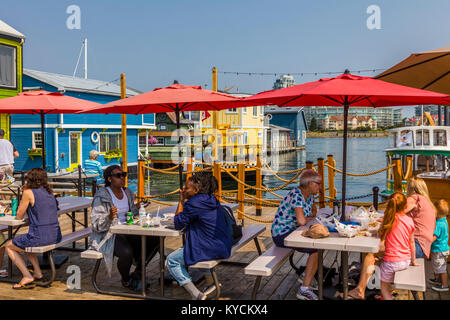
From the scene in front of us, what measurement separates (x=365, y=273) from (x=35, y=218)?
3.67 m

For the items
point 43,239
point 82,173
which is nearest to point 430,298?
Answer: point 43,239

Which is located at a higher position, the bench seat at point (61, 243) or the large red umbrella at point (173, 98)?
the large red umbrella at point (173, 98)

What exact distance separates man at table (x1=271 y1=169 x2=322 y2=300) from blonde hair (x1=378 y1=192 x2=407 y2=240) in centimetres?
76

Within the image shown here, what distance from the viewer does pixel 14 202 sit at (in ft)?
19.0

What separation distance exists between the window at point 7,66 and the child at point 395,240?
618 inches

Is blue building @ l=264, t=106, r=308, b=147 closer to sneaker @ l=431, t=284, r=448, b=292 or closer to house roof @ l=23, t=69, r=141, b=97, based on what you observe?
house roof @ l=23, t=69, r=141, b=97

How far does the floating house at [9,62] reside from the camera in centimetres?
1638

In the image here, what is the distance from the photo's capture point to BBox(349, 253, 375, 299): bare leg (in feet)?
14.9

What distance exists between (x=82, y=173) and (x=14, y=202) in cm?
542

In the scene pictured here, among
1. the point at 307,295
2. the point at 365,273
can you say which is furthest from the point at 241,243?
the point at 365,273

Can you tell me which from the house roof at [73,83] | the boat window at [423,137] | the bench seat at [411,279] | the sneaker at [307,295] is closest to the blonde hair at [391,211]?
the bench seat at [411,279]

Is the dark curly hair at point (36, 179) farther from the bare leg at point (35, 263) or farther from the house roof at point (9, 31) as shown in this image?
the house roof at point (9, 31)

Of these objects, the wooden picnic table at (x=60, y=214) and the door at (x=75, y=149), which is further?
the door at (x=75, y=149)
